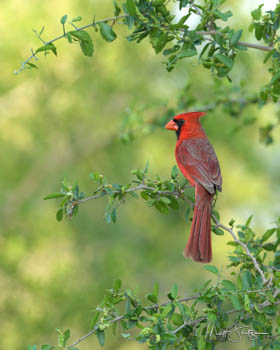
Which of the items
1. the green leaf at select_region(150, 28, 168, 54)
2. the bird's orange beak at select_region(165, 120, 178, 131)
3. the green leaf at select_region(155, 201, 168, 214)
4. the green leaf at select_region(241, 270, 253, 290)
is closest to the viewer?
the green leaf at select_region(241, 270, 253, 290)

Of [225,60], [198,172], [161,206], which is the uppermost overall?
[198,172]

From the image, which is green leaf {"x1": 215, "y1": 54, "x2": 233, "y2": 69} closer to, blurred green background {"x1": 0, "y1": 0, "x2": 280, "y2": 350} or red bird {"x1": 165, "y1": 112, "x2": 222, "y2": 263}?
red bird {"x1": 165, "y1": 112, "x2": 222, "y2": 263}

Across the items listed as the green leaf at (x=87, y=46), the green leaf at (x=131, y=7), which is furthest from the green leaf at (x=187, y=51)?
the green leaf at (x=87, y=46)

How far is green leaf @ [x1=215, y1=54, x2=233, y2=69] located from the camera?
2.61 meters

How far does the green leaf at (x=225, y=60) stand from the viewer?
8.55 ft

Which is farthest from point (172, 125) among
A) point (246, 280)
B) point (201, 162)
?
point (246, 280)

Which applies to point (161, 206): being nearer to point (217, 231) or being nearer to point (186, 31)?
point (217, 231)

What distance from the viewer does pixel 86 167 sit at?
386 inches

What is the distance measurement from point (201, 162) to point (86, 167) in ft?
19.9

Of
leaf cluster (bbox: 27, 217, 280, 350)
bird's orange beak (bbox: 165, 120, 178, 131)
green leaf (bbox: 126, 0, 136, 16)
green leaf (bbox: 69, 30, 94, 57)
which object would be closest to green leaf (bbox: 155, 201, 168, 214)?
leaf cluster (bbox: 27, 217, 280, 350)

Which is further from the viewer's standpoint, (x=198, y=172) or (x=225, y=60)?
(x=198, y=172)

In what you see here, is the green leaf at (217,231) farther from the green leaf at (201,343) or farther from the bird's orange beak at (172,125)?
the bird's orange beak at (172,125)

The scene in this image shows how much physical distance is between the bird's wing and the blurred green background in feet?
8.55

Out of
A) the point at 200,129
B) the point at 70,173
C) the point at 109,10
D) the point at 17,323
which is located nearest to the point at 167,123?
the point at 200,129
